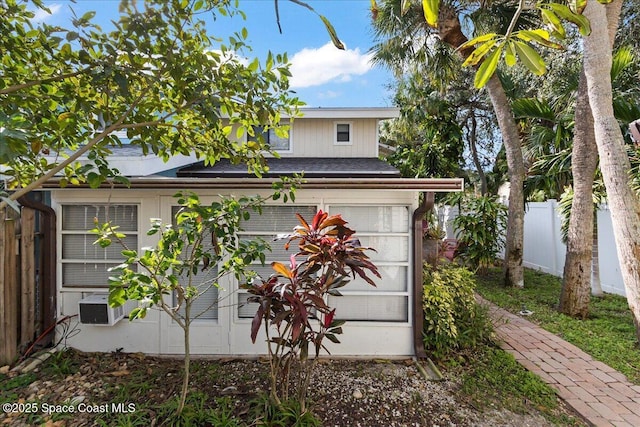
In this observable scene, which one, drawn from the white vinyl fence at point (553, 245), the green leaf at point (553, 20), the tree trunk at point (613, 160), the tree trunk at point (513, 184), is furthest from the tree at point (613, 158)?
the green leaf at point (553, 20)

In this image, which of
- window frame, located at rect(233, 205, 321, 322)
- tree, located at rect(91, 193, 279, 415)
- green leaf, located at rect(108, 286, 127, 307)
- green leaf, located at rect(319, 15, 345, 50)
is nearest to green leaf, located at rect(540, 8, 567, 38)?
green leaf, located at rect(319, 15, 345, 50)

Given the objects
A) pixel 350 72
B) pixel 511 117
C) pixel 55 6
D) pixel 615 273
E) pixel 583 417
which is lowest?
pixel 583 417

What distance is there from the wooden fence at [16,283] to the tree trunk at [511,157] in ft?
30.3

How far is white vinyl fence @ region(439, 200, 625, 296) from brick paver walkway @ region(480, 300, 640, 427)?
3.45m

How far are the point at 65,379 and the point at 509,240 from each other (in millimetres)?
8873

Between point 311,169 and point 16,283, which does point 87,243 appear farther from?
point 311,169

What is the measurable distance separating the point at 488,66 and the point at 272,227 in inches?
145

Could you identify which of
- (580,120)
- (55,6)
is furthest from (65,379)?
(580,120)

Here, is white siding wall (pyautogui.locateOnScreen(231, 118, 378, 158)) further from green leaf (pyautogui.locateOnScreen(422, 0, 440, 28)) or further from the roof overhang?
green leaf (pyautogui.locateOnScreen(422, 0, 440, 28))

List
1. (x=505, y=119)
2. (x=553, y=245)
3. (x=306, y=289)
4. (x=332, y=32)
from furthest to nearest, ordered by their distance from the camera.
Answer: (x=553, y=245) → (x=505, y=119) → (x=306, y=289) → (x=332, y=32)

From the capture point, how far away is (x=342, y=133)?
8.28 m

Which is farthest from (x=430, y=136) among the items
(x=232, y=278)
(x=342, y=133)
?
(x=232, y=278)

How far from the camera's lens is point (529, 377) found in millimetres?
4031

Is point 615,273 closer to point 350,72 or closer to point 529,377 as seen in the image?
point 529,377
